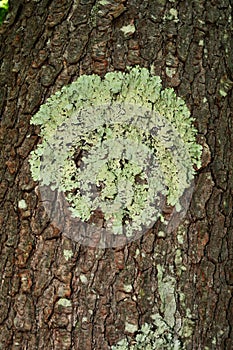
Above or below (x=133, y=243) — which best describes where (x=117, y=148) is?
above

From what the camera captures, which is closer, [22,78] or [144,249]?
[144,249]

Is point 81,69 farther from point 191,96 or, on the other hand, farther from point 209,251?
point 209,251

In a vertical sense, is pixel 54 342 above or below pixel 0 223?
below

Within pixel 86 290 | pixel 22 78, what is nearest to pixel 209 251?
pixel 86 290
